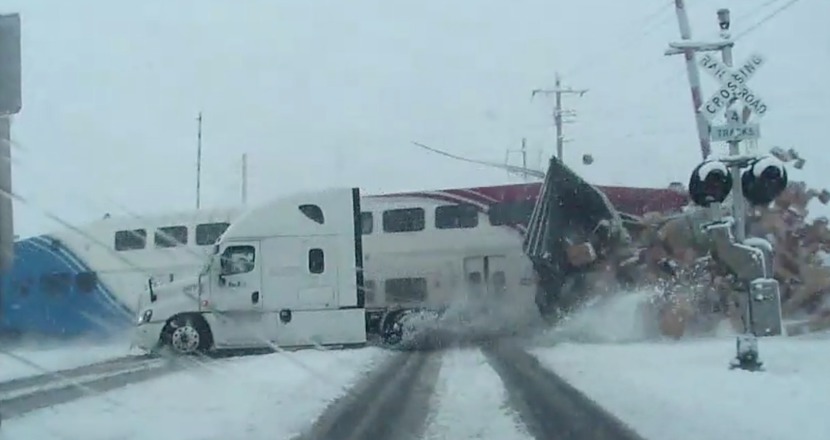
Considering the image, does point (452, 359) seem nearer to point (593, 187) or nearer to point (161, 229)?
point (593, 187)

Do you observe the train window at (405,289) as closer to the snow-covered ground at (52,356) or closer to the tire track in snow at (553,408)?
the tire track in snow at (553,408)

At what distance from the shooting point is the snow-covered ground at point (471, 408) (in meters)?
11.4

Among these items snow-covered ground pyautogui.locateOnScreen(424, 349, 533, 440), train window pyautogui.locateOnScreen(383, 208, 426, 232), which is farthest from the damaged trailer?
snow-covered ground pyautogui.locateOnScreen(424, 349, 533, 440)

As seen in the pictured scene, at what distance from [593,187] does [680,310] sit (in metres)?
3.03

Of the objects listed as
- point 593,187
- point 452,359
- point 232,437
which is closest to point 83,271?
point 452,359

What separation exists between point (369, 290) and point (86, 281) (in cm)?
619

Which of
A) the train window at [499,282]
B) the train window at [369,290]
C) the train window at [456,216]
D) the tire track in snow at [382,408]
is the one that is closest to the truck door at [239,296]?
the train window at [369,290]

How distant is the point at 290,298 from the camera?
74.2ft

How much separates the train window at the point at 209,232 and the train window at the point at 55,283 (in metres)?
3.48

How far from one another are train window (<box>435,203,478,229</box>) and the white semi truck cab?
2695 mm

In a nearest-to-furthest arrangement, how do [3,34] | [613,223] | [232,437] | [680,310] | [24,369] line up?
1. [3,34]
2. [232,437]
3. [24,369]
4. [680,310]
5. [613,223]

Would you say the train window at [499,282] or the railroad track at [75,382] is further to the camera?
the train window at [499,282]

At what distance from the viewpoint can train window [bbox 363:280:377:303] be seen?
23.8m

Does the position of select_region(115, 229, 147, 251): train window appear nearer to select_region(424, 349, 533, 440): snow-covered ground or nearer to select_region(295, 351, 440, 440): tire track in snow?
select_region(295, 351, 440, 440): tire track in snow
